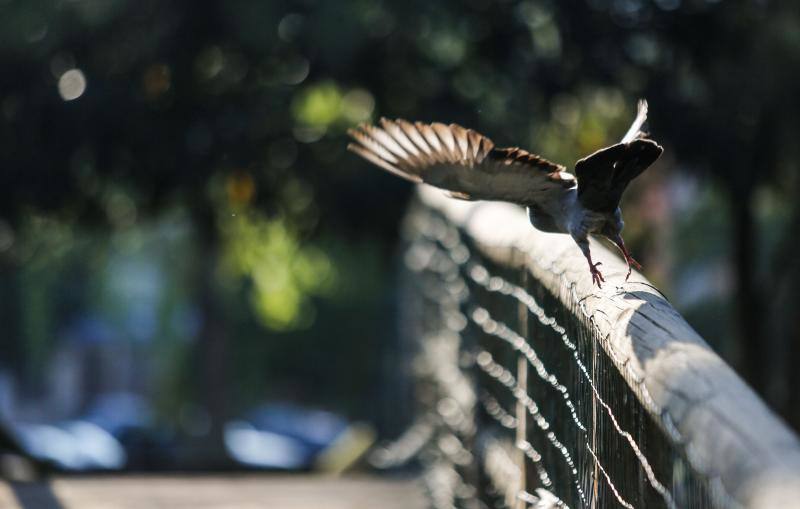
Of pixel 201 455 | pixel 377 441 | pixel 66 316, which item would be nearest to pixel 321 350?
pixel 66 316

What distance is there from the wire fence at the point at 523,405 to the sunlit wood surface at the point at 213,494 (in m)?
0.24

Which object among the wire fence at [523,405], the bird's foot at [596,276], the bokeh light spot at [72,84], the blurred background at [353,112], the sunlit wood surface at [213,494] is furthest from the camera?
the bokeh light spot at [72,84]

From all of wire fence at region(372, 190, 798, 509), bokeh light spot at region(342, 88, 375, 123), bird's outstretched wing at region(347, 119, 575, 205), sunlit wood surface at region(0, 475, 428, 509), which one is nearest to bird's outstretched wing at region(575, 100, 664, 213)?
bird's outstretched wing at region(347, 119, 575, 205)

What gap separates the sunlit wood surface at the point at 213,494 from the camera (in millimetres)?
5855

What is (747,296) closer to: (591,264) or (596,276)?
(591,264)

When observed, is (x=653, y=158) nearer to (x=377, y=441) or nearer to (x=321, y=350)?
(x=377, y=441)

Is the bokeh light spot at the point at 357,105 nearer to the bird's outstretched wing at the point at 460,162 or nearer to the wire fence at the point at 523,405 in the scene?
the wire fence at the point at 523,405

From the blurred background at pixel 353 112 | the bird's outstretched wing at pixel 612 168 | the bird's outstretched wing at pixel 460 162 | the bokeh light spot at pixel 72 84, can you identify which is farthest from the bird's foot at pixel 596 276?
the bokeh light spot at pixel 72 84

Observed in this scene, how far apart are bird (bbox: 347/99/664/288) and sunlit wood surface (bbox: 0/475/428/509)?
242 cm

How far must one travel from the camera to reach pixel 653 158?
3.10 metres

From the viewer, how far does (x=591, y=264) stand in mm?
3074

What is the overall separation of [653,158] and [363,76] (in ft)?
34.9

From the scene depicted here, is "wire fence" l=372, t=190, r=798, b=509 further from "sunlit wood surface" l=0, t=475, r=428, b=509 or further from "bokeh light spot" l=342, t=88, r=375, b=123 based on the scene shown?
"bokeh light spot" l=342, t=88, r=375, b=123

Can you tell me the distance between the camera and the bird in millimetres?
3275
